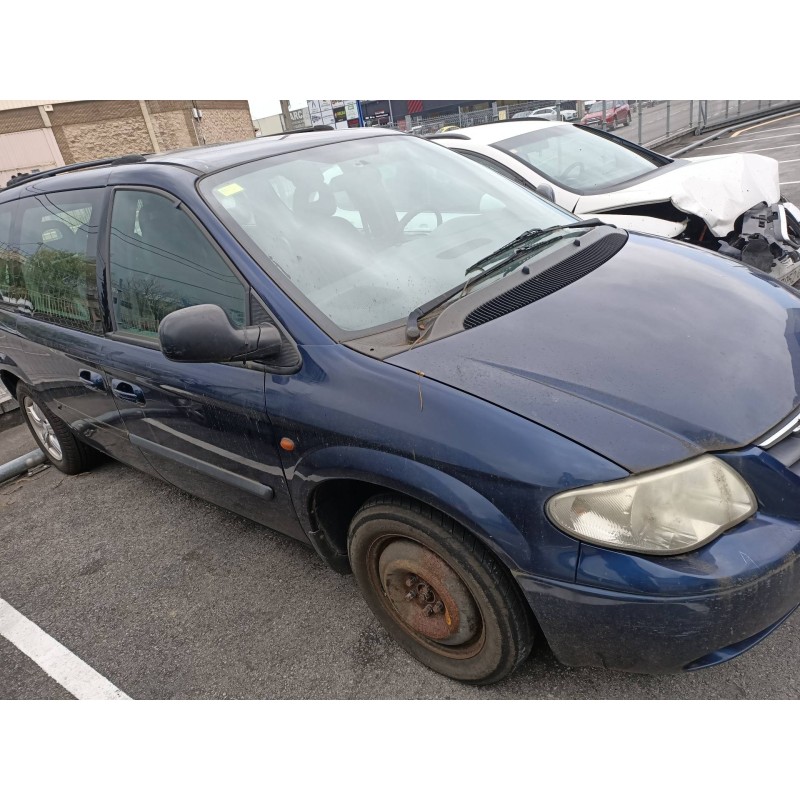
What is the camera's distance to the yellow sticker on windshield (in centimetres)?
240

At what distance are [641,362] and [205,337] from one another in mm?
1349

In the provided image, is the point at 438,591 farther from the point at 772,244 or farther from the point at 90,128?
the point at 90,128

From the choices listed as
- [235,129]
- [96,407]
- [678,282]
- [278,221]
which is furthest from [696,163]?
[235,129]

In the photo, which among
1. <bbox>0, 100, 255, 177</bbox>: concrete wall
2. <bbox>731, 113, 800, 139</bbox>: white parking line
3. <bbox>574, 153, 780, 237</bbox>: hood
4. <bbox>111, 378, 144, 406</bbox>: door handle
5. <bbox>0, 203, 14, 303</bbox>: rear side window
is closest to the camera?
<bbox>111, 378, 144, 406</bbox>: door handle

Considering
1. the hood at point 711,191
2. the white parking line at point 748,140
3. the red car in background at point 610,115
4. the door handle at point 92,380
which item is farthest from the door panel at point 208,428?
the red car in background at point 610,115

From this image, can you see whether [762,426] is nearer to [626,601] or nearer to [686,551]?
[686,551]

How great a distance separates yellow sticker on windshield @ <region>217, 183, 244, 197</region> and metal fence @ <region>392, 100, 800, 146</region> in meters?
15.3

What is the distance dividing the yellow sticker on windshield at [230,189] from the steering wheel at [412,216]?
650mm

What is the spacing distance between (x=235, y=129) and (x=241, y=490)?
46906 mm

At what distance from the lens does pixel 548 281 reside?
2.27 metres

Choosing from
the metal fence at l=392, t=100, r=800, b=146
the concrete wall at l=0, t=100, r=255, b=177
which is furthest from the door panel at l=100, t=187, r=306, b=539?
the concrete wall at l=0, t=100, r=255, b=177

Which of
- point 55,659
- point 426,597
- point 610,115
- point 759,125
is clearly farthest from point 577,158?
point 759,125

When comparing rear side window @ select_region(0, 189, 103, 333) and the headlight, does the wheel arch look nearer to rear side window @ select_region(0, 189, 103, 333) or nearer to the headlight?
rear side window @ select_region(0, 189, 103, 333)

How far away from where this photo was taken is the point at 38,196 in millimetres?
3346
